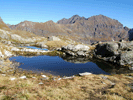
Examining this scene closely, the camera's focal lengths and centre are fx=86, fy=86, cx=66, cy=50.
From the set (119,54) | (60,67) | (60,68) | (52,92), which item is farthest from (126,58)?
(52,92)

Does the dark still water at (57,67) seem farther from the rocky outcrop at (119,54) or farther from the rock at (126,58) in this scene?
the rocky outcrop at (119,54)

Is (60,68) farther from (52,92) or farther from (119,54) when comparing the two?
(119,54)

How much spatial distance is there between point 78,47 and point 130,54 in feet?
139

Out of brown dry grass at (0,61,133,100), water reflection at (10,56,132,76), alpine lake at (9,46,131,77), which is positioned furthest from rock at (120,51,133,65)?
brown dry grass at (0,61,133,100)

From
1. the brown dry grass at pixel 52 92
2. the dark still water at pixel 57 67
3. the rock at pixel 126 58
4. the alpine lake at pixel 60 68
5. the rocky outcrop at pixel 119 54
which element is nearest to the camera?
the brown dry grass at pixel 52 92

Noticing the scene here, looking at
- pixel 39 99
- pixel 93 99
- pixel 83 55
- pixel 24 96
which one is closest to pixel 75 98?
pixel 93 99

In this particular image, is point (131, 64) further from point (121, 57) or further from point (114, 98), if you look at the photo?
point (114, 98)

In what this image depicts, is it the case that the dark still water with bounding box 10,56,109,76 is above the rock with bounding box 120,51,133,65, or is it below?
below

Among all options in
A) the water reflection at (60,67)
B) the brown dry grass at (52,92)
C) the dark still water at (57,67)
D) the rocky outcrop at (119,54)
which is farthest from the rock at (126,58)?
the brown dry grass at (52,92)

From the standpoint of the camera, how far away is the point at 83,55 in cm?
7294

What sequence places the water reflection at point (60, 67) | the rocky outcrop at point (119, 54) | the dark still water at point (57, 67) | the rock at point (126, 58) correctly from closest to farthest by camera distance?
the dark still water at point (57, 67) → the water reflection at point (60, 67) → the rock at point (126, 58) → the rocky outcrop at point (119, 54)

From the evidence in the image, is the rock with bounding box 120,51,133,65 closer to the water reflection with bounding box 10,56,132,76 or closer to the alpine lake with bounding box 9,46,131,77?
the alpine lake with bounding box 9,46,131,77

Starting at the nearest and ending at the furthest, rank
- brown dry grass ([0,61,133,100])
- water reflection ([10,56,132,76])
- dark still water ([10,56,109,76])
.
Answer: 1. brown dry grass ([0,61,133,100])
2. dark still water ([10,56,109,76])
3. water reflection ([10,56,132,76])

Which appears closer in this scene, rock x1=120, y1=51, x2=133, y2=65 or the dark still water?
the dark still water
